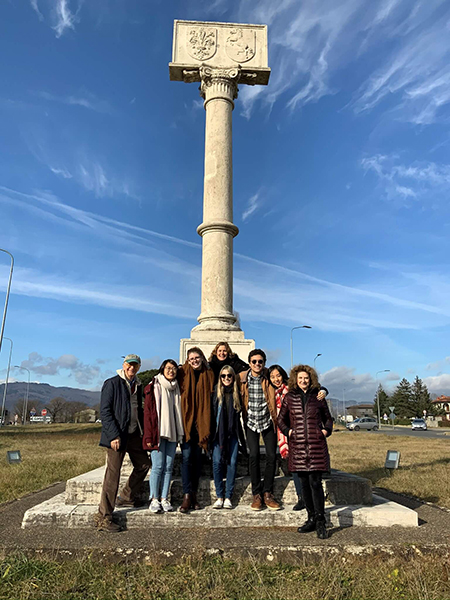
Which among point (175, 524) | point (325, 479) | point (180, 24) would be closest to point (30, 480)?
point (175, 524)

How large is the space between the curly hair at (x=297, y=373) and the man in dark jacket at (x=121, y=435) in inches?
72.1

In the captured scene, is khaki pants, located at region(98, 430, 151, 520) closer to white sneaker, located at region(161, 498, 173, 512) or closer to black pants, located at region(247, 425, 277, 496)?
white sneaker, located at region(161, 498, 173, 512)

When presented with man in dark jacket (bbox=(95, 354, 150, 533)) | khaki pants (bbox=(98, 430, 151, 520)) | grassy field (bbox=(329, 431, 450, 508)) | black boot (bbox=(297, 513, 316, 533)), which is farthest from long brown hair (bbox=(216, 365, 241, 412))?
grassy field (bbox=(329, 431, 450, 508))

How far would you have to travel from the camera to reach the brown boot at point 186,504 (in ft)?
16.4

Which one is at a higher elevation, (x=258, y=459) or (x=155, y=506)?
(x=258, y=459)

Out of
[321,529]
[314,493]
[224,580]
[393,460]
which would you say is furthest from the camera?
[393,460]

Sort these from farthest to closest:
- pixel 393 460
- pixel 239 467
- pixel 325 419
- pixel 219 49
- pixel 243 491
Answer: pixel 219 49 < pixel 393 460 < pixel 239 467 < pixel 243 491 < pixel 325 419

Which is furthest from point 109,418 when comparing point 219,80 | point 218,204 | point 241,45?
point 241,45

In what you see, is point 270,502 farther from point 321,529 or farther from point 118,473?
point 118,473

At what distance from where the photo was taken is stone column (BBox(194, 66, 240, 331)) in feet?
Result: 29.9

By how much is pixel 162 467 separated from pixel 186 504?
495 mm

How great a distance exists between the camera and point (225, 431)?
522cm

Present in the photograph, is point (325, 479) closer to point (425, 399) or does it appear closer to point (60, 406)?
point (425, 399)

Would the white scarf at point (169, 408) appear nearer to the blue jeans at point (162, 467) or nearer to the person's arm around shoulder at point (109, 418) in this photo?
the blue jeans at point (162, 467)
